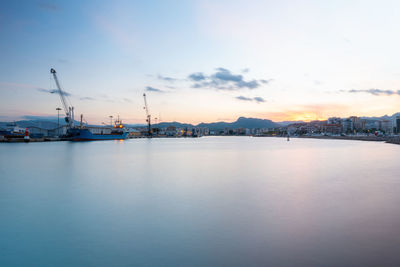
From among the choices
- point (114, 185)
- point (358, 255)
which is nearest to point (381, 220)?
point (358, 255)

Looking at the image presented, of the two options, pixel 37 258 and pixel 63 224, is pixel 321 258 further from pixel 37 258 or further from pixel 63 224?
pixel 63 224

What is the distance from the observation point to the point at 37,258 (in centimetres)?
459

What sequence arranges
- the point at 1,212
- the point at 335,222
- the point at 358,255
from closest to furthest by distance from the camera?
the point at 358,255, the point at 335,222, the point at 1,212

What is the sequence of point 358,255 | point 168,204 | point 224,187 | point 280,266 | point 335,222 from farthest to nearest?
point 224,187 < point 168,204 < point 335,222 < point 358,255 < point 280,266

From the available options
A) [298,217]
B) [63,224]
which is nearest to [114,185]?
[63,224]

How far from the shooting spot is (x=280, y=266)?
4105 millimetres

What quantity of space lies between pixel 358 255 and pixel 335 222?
194 centimetres

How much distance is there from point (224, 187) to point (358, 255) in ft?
23.0

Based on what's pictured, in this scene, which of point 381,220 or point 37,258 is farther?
point 381,220

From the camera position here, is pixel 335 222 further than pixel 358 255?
Yes

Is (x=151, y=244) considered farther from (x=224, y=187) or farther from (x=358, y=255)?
(x=224, y=187)

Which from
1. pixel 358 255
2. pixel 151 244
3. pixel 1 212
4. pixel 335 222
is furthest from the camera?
pixel 1 212

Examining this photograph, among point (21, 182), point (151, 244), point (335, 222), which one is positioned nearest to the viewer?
point (151, 244)

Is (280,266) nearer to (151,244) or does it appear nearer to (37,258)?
(151,244)
